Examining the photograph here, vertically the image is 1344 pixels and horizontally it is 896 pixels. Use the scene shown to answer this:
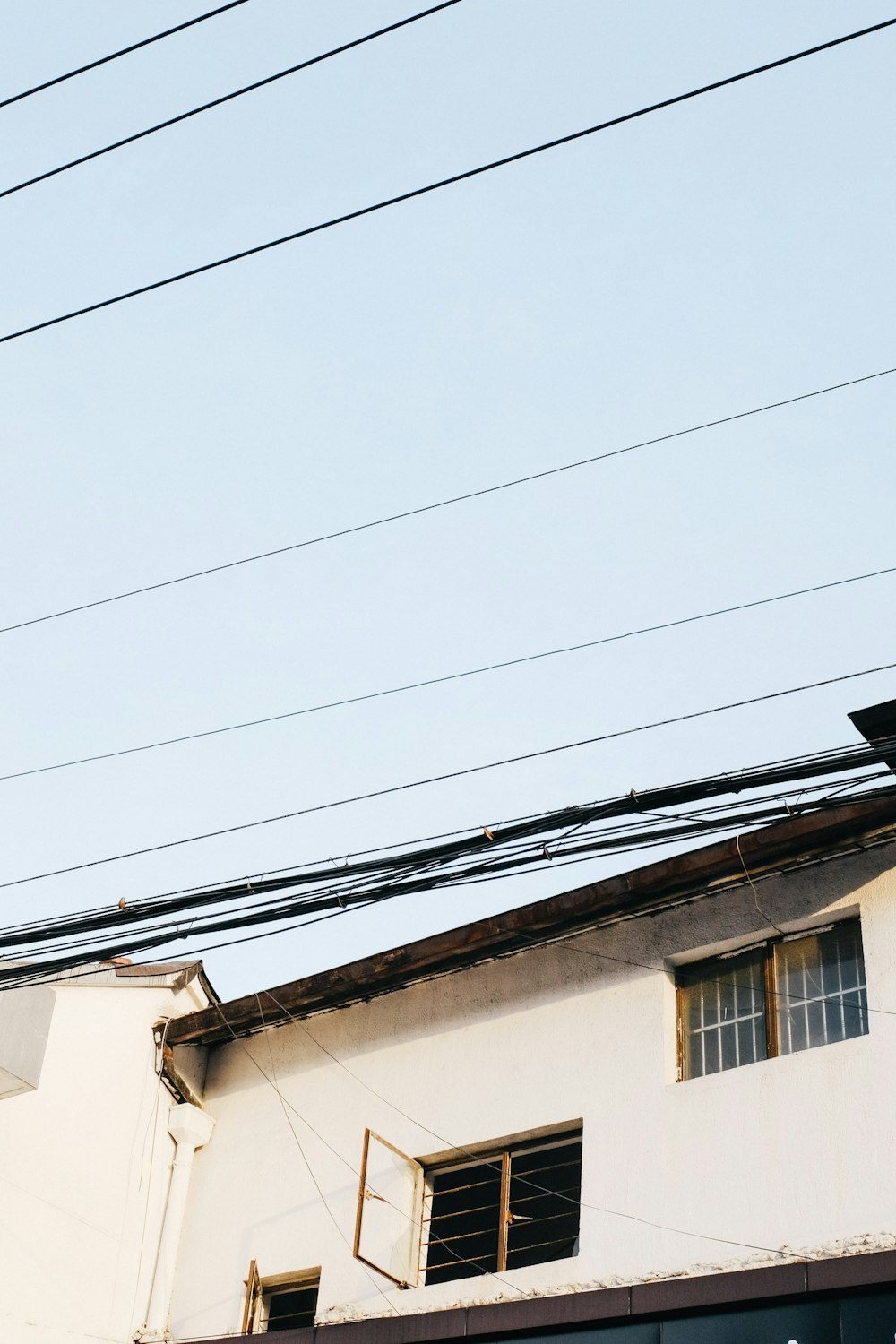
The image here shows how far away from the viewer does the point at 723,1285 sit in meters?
11.6

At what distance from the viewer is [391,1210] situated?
14352 mm

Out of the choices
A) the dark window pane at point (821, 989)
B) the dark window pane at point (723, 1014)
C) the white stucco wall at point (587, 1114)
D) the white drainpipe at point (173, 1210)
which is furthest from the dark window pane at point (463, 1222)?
the dark window pane at point (821, 989)

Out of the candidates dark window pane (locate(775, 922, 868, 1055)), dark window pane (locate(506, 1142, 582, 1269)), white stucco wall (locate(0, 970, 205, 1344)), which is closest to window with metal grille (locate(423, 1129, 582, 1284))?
dark window pane (locate(506, 1142, 582, 1269))

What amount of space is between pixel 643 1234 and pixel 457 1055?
2.86 m

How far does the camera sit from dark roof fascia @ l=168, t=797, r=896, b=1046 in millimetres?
12766

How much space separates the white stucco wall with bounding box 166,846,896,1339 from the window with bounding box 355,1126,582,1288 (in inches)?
8.6

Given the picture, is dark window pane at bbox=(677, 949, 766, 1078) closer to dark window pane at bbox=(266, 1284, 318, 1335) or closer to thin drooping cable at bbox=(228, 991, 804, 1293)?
thin drooping cable at bbox=(228, 991, 804, 1293)

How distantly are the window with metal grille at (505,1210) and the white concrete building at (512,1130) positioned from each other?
29 millimetres

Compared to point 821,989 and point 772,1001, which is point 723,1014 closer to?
point 772,1001

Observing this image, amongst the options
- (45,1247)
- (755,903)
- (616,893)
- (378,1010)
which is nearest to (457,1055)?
(378,1010)

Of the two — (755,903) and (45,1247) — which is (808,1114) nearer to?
(755,903)

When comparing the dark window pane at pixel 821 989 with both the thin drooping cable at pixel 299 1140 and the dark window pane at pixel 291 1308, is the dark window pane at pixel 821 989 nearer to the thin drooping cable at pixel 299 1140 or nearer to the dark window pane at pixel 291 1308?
the thin drooping cable at pixel 299 1140

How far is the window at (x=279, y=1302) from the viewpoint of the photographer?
1458 centimetres

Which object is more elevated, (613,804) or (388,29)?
(388,29)
